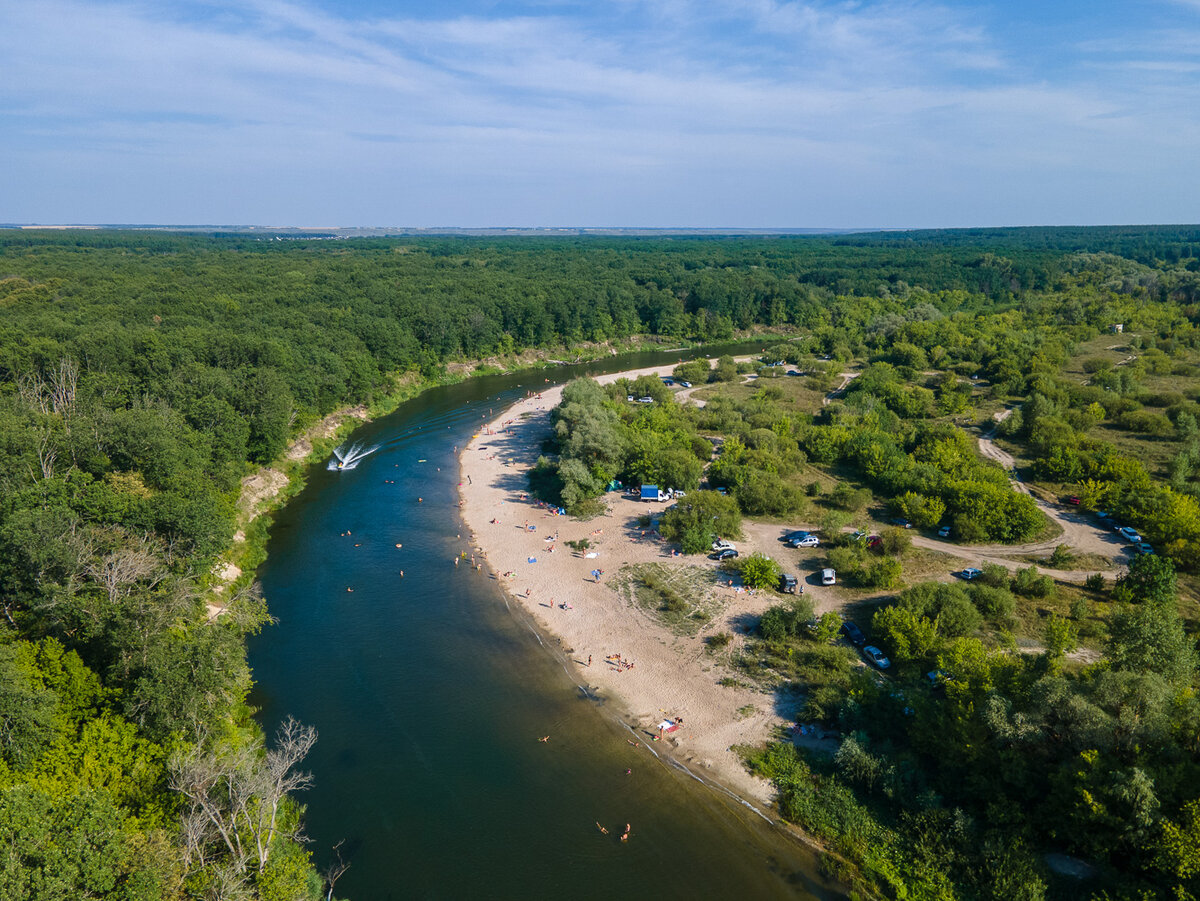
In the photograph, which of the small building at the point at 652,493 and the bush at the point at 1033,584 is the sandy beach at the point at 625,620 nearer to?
the small building at the point at 652,493

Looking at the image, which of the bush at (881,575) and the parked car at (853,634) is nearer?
the parked car at (853,634)

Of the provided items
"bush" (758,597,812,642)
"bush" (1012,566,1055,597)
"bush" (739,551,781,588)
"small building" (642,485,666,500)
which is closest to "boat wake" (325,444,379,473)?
"small building" (642,485,666,500)

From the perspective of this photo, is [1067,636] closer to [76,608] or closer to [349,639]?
[349,639]

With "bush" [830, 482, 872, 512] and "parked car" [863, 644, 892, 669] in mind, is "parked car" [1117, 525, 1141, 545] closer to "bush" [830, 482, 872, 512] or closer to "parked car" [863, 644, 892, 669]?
"bush" [830, 482, 872, 512]

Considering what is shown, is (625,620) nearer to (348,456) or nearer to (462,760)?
(462,760)

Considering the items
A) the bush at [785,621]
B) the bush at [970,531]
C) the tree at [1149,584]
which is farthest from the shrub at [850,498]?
the bush at [785,621]

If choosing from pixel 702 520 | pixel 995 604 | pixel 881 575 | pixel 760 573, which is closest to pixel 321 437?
pixel 702 520
